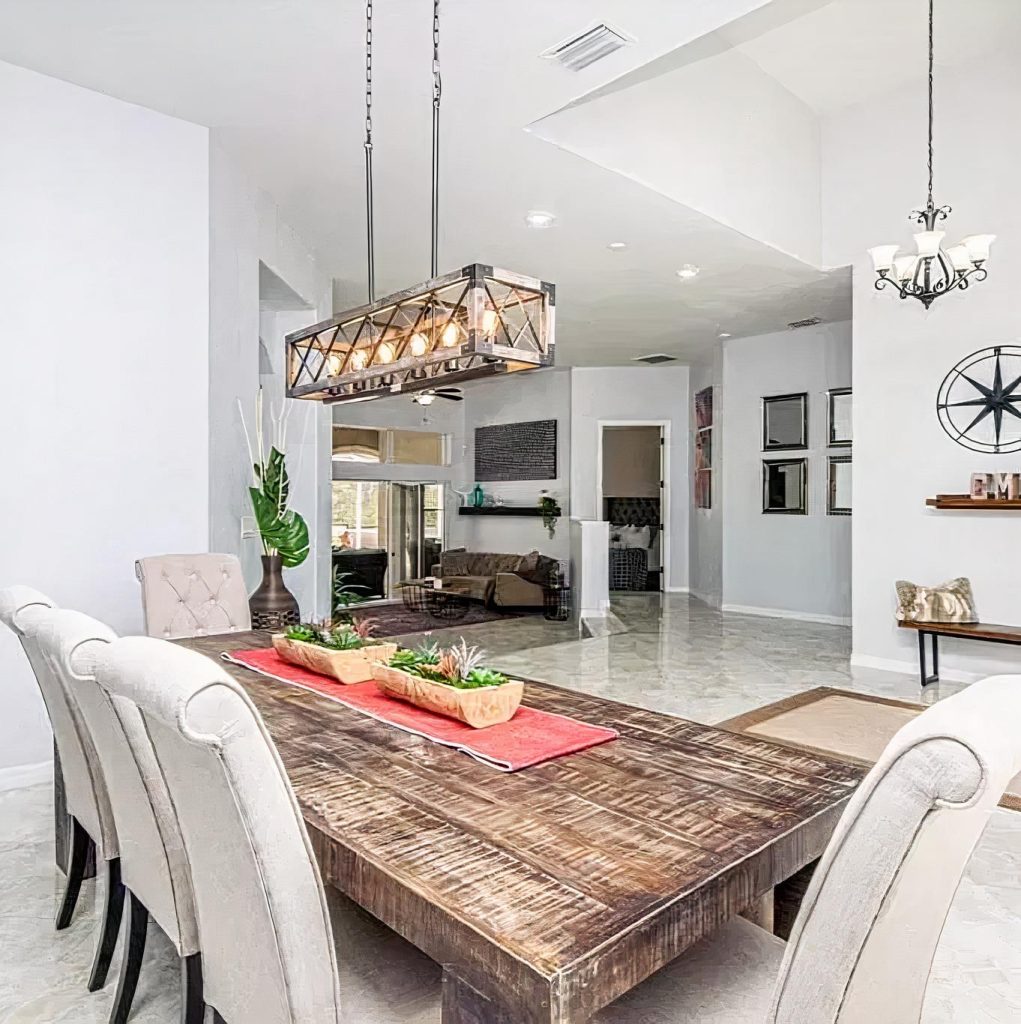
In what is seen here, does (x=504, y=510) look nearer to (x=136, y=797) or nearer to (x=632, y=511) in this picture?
(x=632, y=511)

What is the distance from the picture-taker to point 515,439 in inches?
436

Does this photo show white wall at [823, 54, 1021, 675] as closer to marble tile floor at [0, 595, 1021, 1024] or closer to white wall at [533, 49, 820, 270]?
white wall at [533, 49, 820, 270]

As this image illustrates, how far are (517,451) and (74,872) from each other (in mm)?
9059

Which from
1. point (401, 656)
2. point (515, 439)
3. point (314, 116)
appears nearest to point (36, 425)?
point (314, 116)

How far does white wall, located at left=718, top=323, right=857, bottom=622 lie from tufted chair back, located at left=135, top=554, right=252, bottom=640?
6156mm

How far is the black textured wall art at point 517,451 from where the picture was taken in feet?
35.1

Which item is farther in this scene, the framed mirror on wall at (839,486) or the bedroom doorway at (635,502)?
the bedroom doorway at (635,502)

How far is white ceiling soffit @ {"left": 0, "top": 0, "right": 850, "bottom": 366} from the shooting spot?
296cm

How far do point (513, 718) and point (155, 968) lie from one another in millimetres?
1166

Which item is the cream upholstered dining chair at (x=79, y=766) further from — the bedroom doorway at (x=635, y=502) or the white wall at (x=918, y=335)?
the bedroom doorway at (x=635, y=502)

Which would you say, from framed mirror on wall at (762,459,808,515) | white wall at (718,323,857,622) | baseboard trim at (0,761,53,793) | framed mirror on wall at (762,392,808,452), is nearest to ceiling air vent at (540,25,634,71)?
baseboard trim at (0,761,53,793)

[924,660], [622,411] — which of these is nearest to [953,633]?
[924,660]

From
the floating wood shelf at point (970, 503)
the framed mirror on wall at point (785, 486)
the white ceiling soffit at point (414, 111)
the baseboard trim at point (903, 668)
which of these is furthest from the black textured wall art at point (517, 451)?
the floating wood shelf at point (970, 503)

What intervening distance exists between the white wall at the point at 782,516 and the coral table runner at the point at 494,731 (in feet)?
21.7
